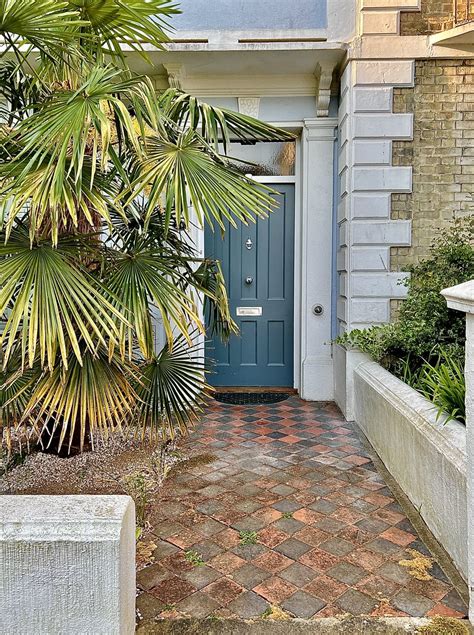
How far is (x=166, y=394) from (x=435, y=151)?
346cm

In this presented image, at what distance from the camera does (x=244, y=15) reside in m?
5.26

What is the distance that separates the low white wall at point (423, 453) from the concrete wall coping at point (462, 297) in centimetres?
73

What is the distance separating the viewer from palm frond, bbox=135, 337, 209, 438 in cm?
326

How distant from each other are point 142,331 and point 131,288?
0.31 meters

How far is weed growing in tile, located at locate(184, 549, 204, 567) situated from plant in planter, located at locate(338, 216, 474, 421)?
6.37 feet

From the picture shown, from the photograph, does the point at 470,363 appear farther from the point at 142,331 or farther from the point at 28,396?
the point at 28,396

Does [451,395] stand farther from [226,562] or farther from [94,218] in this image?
[94,218]

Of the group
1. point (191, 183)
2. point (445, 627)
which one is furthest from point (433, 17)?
point (445, 627)

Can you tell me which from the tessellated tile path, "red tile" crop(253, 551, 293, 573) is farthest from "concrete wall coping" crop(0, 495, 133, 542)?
"red tile" crop(253, 551, 293, 573)

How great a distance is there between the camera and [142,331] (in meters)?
2.68

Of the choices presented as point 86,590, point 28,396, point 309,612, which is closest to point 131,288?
point 28,396

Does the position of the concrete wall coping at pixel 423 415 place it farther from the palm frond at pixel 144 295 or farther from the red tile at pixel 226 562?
the palm frond at pixel 144 295

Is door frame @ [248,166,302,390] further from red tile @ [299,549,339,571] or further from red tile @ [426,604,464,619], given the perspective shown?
red tile @ [426,604,464,619]

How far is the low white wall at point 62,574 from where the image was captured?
1694 millimetres
